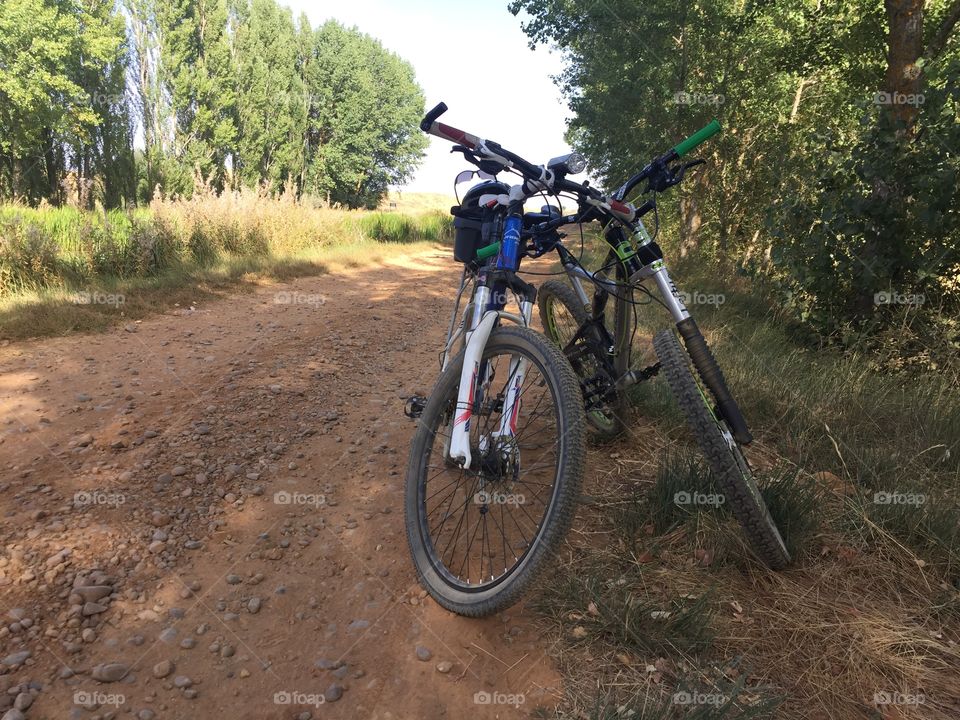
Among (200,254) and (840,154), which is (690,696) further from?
(200,254)

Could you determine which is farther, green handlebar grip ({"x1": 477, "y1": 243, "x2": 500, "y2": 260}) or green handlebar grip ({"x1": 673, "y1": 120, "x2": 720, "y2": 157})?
green handlebar grip ({"x1": 477, "y1": 243, "x2": 500, "y2": 260})

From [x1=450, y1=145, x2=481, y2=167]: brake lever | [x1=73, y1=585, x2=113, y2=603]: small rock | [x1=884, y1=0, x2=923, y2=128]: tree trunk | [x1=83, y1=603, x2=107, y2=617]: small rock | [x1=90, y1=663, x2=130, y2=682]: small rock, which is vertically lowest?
[x1=90, y1=663, x2=130, y2=682]: small rock

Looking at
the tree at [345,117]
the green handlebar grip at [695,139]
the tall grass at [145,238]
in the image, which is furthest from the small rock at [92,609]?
the tree at [345,117]

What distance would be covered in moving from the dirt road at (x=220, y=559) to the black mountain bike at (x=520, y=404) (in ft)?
0.84

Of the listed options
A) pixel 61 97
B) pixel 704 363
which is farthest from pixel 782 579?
pixel 61 97

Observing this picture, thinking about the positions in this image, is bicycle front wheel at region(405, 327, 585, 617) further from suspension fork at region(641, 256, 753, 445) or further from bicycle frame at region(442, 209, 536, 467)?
suspension fork at region(641, 256, 753, 445)

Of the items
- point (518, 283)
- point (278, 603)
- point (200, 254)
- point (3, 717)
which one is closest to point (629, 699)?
point (278, 603)

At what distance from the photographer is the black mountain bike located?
1.76 m

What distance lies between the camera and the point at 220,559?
2.23m

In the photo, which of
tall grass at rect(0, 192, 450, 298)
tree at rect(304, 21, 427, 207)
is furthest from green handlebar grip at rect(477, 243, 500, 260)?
tree at rect(304, 21, 427, 207)

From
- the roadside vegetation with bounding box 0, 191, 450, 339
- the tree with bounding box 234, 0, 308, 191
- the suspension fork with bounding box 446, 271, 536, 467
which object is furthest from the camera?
the tree with bounding box 234, 0, 308, 191

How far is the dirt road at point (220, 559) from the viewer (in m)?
1.65

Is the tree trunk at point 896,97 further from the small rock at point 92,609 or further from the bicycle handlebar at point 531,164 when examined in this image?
the small rock at point 92,609

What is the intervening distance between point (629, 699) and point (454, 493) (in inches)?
42.9
